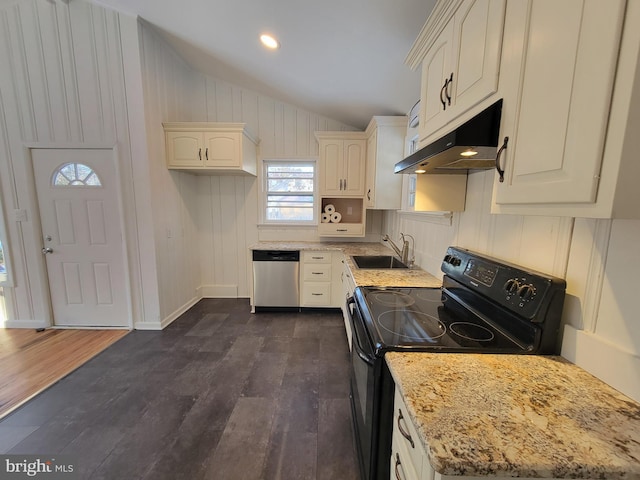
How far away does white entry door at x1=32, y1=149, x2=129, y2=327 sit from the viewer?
Answer: 2.70 metres

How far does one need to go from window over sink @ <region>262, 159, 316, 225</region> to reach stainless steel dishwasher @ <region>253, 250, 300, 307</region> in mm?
700

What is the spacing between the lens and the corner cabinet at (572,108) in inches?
19.4

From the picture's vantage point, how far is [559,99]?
0.62 meters

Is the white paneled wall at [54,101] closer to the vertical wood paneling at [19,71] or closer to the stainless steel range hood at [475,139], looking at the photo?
the vertical wood paneling at [19,71]

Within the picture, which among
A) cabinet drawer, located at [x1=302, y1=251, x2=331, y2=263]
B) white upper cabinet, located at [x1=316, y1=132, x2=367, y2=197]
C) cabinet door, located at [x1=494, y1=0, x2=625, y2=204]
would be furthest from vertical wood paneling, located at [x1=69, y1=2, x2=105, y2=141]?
cabinet door, located at [x1=494, y1=0, x2=625, y2=204]

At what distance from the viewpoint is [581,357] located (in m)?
0.84

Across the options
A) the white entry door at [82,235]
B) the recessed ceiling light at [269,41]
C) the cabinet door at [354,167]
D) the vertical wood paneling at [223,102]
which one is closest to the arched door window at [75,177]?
the white entry door at [82,235]

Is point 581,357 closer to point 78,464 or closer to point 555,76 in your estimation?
point 555,76

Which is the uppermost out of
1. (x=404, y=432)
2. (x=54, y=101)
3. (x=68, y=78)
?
(x=68, y=78)

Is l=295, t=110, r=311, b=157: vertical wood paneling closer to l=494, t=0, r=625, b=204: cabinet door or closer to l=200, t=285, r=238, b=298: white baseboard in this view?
l=200, t=285, r=238, b=298: white baseboard

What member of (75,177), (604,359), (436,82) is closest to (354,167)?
(436,82)

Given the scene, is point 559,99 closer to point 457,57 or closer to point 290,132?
point 457,57

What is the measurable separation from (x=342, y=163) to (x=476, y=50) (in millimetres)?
2384

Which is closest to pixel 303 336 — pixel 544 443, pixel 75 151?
pixel 544 443
